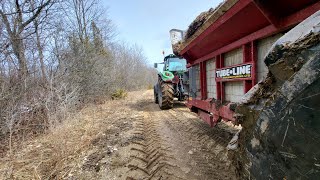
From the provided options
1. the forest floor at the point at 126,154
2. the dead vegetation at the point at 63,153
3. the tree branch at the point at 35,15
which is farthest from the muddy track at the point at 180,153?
the tree branch at the point at 35,15

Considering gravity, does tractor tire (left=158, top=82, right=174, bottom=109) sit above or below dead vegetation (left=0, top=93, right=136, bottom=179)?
above

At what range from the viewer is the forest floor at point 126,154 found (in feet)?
10.8

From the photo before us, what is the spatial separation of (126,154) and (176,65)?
6.90 meters

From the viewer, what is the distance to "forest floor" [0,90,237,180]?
3.29 meters

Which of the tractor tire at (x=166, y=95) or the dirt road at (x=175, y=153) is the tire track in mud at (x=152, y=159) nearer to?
the dirt road at (x=175, y=153)

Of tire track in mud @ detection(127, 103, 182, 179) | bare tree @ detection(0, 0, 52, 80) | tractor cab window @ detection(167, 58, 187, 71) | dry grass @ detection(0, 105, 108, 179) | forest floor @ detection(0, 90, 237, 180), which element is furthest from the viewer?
tractor cab window @ detection(167, 58, 187, 71)

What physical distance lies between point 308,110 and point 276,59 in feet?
1.26

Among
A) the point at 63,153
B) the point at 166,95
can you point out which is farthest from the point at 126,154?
the point at 166,95

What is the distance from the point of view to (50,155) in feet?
13.8

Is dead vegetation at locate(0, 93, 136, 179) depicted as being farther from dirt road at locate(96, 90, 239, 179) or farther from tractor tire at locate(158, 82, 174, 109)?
tractor tire at locate(158, 82, 174, 109)

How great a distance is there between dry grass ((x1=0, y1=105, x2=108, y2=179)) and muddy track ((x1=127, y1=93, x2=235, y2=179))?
1.02 metres

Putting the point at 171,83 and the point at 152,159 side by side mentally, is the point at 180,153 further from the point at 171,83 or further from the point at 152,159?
the point at 171,83

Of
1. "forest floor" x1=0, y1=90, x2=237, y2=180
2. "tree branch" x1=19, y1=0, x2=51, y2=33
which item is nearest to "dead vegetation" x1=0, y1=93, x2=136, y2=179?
"forest floor" x1=0, y1=90, x2=237, y2=180

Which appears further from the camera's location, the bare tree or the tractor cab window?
the tractor cab window
